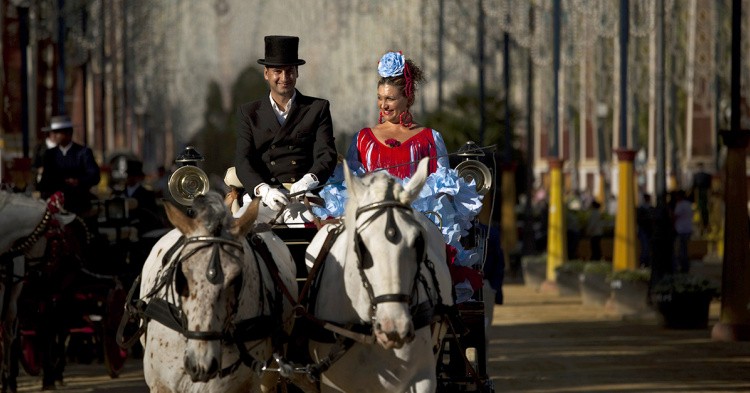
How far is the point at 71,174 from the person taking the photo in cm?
1964

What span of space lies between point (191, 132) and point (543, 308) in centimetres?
14043

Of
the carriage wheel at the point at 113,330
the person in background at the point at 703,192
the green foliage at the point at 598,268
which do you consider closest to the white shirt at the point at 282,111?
the carriage wheel at the point at 113,330

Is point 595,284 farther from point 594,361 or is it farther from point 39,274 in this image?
point 39,274

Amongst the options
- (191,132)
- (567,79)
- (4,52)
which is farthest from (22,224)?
(191,132)

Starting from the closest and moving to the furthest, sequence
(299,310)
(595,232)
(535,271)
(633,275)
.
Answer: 1. (299,310)
2. (633,275)
3. (535,271)
4. (595,232)

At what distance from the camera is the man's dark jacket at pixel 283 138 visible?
12695 mm

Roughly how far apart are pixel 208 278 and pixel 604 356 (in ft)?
40.7

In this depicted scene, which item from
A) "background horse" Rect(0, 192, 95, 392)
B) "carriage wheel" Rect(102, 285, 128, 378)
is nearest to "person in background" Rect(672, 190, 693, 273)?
"carriage wheel" Rect(102, 285, 128, 378)

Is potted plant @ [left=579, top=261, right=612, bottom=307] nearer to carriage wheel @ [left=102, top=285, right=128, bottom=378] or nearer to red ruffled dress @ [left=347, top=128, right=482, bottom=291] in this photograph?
carriage wheel @ [left=102, top=285, right=128, bottom=378]

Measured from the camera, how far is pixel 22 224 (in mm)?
16969

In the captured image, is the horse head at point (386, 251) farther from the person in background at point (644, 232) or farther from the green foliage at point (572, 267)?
the person in background at point (644, 232)

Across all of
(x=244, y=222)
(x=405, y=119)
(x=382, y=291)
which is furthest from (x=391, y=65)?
(x=382, y=291)

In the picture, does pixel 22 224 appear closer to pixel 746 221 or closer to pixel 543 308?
pixel 746 221

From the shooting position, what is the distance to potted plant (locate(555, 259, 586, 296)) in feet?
111
